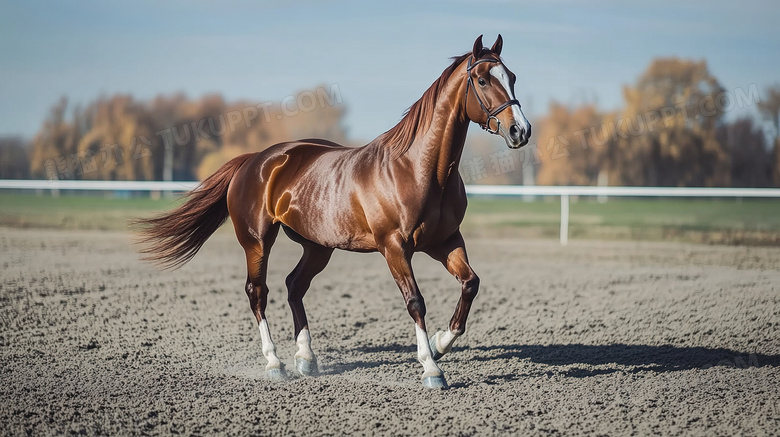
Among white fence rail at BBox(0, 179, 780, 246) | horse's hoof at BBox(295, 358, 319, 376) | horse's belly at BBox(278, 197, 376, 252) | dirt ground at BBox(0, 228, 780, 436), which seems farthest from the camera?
white fence rail at BBox(0, 179, 780, 246)

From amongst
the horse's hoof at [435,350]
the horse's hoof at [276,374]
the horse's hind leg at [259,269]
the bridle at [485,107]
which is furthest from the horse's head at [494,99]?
the horse's hoof at [276,374]

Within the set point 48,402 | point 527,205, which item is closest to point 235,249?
point 48,402

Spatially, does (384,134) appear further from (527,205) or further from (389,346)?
(527,205)

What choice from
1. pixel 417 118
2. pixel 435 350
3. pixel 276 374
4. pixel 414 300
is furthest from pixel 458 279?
pixel 276 374

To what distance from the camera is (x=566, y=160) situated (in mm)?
27734

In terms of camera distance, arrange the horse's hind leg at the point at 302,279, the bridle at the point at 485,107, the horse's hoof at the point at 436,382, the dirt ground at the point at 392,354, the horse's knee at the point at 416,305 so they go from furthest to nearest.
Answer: the horse's hind leg at the point at 302,279 → the horse's knee at the point at 416,305 → the horse's hoof at the point at 436,382 → the bridle at the point at 485,107 → the dirt ground at the point at 392,354

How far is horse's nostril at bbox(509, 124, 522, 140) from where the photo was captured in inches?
157

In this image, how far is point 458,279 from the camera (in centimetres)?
462

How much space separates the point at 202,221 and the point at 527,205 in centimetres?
2710

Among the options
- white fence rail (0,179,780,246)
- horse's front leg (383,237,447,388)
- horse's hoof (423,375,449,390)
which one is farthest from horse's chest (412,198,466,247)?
white fence rail (0,179,780,246)

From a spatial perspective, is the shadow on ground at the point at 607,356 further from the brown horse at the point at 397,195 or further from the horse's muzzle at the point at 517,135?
the horse's muzzle at the point at 517,135

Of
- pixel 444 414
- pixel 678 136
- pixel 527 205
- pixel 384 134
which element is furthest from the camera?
pixel 527 205

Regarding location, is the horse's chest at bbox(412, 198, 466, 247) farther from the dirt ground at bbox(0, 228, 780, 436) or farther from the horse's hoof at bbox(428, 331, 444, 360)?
the dirt ground at bbox(0, 228, 780, 436)

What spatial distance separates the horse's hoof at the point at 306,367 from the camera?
4965 mm
